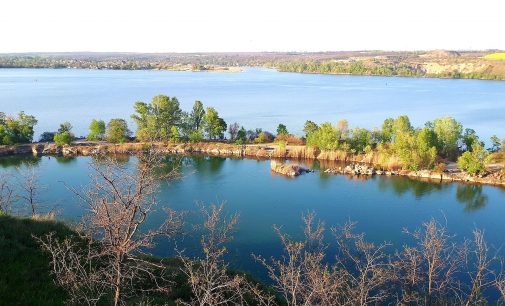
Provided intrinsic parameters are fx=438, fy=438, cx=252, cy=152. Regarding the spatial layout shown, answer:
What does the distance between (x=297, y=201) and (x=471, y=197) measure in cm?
850

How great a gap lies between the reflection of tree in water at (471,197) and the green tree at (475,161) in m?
1.15

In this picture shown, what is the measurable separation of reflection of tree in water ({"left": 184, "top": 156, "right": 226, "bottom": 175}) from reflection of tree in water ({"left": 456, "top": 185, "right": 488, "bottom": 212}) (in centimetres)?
1272

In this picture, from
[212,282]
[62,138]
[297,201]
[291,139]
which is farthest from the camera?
[291,139]

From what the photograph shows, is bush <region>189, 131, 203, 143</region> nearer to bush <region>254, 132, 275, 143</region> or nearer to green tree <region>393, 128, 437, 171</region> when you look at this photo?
bush <region>254, 132, 275, 143</region>

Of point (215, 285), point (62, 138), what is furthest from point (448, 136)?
point (62, 138)

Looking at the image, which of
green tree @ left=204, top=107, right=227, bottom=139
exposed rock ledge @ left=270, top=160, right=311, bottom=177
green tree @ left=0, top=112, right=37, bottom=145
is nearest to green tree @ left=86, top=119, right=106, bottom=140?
green tree @ left=0, top=112, right=37, bottom=145

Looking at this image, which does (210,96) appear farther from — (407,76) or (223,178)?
(407,76)

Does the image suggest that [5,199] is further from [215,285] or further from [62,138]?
[62,138]

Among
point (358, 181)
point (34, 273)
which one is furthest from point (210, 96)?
point (34, 273)

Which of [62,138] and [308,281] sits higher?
[308,281]

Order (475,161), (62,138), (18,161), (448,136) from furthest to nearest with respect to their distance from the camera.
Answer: (62,138)
(448,136)
(18,161)
(475,161)

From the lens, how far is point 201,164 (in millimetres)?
26766

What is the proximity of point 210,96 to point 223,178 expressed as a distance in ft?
121

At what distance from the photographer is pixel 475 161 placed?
23016mm
